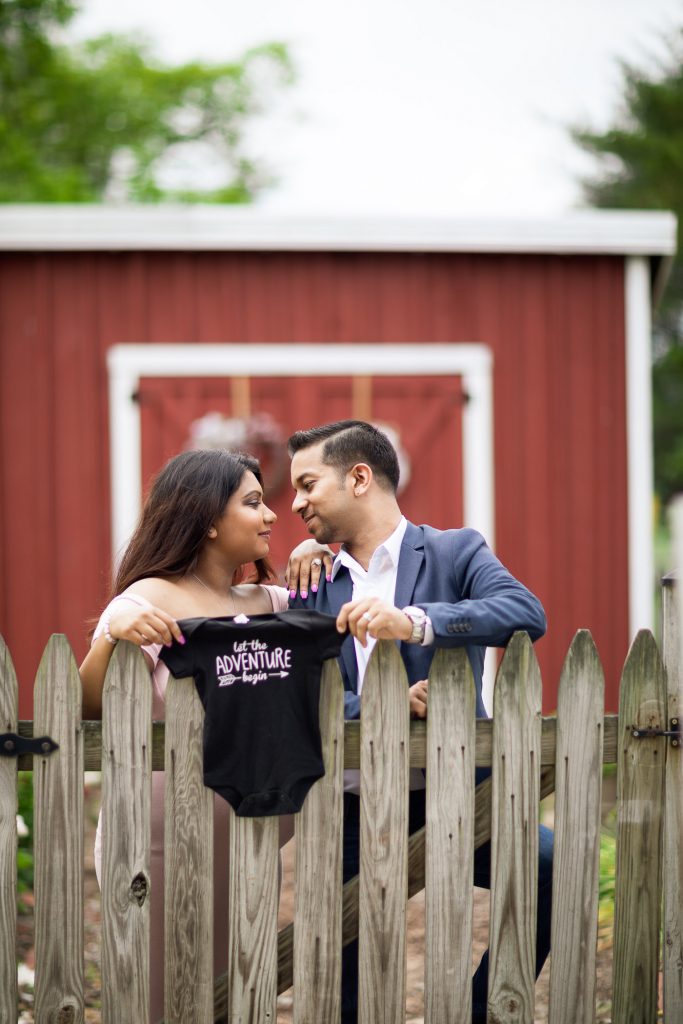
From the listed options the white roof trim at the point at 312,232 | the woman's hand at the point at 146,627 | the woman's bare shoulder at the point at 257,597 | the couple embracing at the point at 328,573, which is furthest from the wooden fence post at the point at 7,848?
the white roof trim at the point at 312,232

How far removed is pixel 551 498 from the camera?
6.99 m

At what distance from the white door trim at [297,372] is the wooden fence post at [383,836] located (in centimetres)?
442

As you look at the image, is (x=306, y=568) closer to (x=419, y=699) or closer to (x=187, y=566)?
(x=187, y=566)

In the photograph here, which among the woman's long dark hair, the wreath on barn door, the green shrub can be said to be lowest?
the green shrub

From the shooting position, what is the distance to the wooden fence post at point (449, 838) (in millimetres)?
2508

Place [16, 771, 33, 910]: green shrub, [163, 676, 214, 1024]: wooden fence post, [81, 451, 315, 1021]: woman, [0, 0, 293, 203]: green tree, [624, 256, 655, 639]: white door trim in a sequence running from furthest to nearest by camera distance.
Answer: [0, 0, 293, 203]: green tree
[624, 256, 655, 639]: white door trim
[16, 771, 33, 910]: green shrub
[81, 451, 315, 1021]: woman
[163, 676, 214, 1024]: wooden fence post

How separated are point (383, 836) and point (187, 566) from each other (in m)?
0.91

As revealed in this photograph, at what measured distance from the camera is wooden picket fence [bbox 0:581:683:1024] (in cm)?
250

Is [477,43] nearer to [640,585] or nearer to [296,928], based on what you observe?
[640,585]

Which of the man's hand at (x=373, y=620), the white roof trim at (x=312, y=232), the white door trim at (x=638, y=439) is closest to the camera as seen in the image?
the man's hand at (x=373, y=620)

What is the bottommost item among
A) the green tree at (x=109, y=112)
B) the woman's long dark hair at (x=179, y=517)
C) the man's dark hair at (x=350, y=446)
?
the woman's long dark hair at (x=179, y=517)

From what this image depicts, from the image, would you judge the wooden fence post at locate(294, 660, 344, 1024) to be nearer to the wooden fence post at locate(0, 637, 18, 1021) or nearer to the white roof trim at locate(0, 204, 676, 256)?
the wooden fence post at locate(0, 637, 18, 1021)

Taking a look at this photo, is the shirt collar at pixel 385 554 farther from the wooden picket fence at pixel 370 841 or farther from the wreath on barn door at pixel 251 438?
the wreath on barn door at pixel 251 438

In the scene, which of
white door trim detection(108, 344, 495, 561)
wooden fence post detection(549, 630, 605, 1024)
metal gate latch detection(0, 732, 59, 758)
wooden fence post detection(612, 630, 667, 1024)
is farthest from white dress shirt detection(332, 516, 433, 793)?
white door trim detection(108, 344, 495, 561)
